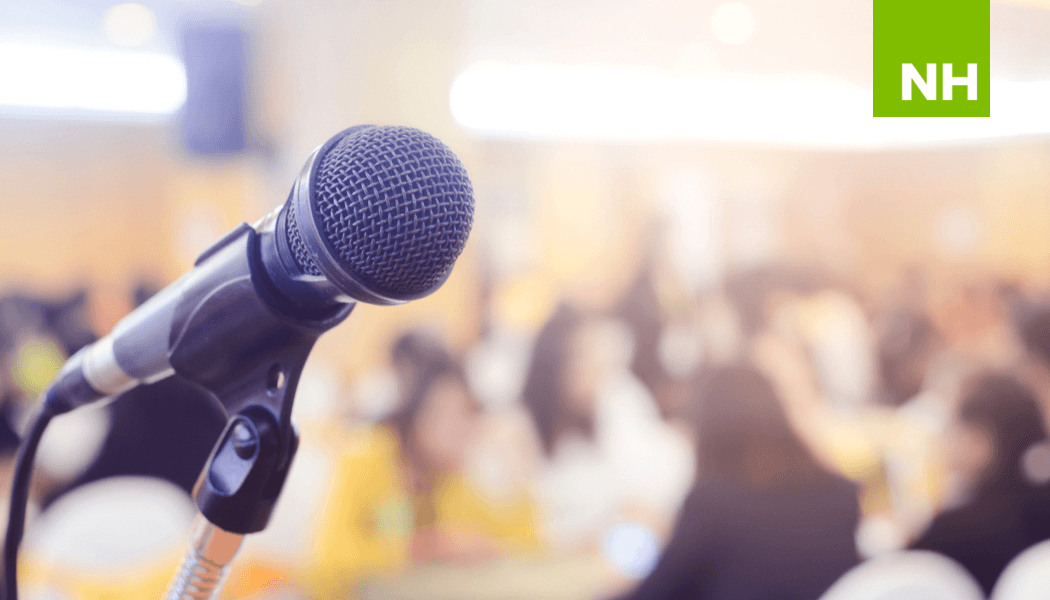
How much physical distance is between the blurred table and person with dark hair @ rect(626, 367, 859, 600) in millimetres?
207

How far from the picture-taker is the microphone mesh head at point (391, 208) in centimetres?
35

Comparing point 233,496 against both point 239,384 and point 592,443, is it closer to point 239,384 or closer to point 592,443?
point 239,384

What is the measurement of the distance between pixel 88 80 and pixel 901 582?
16.2 feet

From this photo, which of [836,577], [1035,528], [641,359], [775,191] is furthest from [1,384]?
[775,191]

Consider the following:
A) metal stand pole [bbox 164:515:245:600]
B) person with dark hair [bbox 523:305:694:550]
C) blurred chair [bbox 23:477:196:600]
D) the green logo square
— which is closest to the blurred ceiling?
person with dark hair [bbox 523:305:694:550]

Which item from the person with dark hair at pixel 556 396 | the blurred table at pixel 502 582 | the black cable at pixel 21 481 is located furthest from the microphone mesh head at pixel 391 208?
the person with dark hair at pixel 556 396

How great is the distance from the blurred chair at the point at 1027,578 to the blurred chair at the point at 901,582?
258 mm

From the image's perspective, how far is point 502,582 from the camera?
1.58 meters

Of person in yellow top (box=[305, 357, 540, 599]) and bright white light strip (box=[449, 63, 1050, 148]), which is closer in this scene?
person in yellow top (box=[305, 357, 540, 599])

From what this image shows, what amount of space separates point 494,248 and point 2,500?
2761 millimetres

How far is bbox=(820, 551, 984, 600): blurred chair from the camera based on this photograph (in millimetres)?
1321

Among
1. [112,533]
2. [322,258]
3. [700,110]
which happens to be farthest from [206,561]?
[700,110]

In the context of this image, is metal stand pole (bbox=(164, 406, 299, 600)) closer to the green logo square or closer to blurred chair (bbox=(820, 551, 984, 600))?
blurred chair (bbox=(820, 551, 984, 600))

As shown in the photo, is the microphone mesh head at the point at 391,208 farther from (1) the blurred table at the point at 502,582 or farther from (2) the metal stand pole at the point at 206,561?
(1) the blurred table at the point at 502,582
